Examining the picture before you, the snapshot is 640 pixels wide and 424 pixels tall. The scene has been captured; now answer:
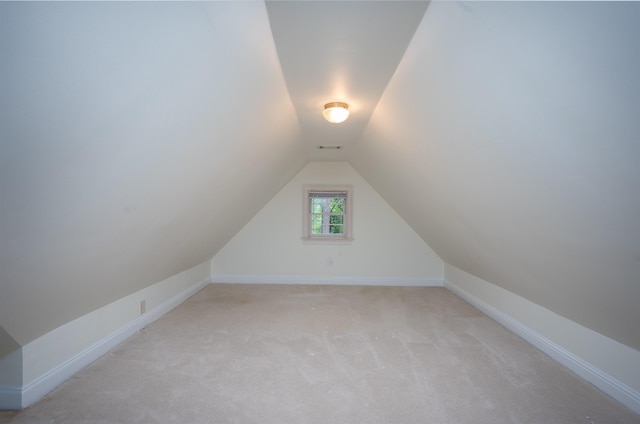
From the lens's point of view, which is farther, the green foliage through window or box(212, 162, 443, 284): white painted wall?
the green foliage through window

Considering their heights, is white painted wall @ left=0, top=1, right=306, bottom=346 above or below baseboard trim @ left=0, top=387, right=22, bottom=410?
above

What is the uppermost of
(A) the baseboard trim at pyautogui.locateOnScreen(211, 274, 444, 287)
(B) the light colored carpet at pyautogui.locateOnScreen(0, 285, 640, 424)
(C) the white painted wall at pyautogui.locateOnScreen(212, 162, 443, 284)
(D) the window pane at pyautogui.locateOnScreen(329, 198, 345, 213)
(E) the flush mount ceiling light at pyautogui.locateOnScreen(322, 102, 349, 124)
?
(E) the flush mount ceiling light at pyautogui.locateOnScreen(322, 102, 349, 124)

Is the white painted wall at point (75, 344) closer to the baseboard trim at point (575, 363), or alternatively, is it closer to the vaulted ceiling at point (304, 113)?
the vaulted ceiling at point (304, 113)

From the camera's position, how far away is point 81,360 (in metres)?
2.28

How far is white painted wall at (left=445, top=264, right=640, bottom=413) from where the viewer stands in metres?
1.95

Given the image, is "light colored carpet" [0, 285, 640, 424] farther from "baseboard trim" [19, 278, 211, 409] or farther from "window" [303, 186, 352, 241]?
"window" [303, 186, 352, 241]

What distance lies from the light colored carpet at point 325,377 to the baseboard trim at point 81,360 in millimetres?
59

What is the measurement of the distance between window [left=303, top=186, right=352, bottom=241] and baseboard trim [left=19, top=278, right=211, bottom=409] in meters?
Result: 2.44

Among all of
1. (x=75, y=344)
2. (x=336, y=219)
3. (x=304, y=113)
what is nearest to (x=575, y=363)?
(x=304, y=113)

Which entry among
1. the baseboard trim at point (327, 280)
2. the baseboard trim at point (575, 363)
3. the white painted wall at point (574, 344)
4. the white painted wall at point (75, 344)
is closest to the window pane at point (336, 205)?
the baseboard trim at point (327, 280)

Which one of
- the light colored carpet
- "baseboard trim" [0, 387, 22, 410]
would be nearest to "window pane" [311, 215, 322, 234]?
the light colored carpet

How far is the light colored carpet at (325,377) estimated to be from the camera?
1819 mm

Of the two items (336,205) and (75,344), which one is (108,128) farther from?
(336,205)

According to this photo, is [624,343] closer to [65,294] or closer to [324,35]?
[324,35]
